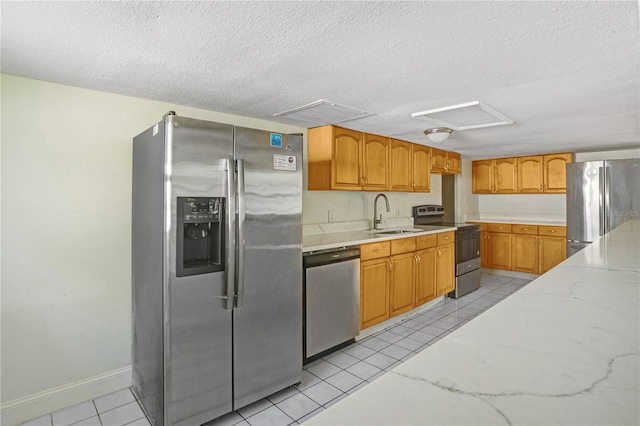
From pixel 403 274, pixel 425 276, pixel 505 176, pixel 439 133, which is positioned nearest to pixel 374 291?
pixel 403 274

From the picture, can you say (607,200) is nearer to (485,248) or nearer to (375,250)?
(485,248)

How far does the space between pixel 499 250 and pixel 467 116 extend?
359cm

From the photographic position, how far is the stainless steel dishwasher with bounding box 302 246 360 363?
8.99 ft

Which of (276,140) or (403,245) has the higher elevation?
(276,140)

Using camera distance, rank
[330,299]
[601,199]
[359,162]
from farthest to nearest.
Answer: [601,199]
[359,162]
[330,299]

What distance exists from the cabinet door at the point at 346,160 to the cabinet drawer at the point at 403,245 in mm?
712

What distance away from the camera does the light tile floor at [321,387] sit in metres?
2.11

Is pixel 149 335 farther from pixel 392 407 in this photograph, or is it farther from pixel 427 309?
pixel 427 309

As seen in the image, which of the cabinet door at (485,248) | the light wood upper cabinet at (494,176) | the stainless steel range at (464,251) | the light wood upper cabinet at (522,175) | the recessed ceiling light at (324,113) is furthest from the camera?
the cabinet door at (485,248)

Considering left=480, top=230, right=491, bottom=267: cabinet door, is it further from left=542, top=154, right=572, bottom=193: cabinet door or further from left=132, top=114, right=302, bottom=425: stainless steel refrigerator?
left=132, top=114, right=302, bottom=425: stainless steel refrigerator

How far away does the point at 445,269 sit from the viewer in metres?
Answer: 4.41

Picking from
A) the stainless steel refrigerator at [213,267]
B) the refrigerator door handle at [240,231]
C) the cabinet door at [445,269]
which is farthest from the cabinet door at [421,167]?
the refrigerator door handle at [240,231]

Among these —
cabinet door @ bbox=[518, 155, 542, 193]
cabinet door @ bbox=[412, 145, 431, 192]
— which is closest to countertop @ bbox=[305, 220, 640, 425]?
cabinet door @ bbox=[412, 145, 431, 192]

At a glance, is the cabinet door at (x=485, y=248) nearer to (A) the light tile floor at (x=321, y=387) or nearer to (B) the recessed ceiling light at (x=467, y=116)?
(A) the light tile floor at (x=321, y=387)
